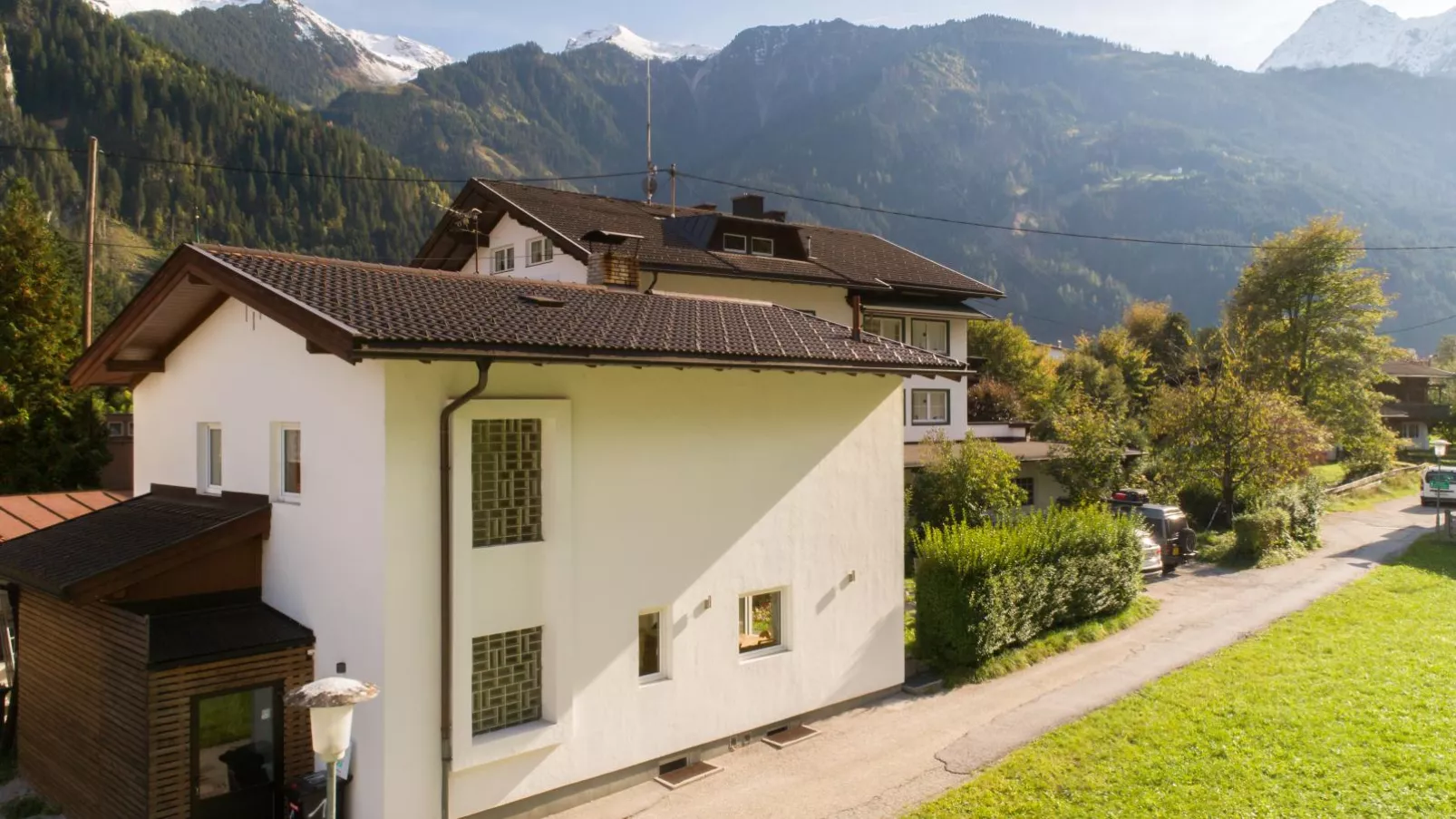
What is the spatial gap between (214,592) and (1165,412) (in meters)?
29.9

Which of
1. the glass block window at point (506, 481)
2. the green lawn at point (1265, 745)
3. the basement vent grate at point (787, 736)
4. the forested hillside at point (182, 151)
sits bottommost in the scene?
the basement vent grate at point (787, 736)

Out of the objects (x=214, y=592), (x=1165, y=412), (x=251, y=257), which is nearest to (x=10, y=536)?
(x=214, y=592)

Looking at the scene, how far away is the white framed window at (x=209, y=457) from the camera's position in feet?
41.8

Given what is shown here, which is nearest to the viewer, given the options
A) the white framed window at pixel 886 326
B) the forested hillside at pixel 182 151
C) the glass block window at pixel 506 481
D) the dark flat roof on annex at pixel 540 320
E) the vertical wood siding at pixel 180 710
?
the vertical wood siding at pixel 180 710

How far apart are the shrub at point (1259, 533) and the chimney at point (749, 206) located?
18781mm

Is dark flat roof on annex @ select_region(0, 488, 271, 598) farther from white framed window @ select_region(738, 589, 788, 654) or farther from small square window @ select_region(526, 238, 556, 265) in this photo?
small square window @ select_region(526, 238, 556, 265)

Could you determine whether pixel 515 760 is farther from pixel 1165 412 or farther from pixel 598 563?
pixel 1165 412

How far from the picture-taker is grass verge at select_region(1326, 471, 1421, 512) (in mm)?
38000

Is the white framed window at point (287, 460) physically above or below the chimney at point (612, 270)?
below

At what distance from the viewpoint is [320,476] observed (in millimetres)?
10234

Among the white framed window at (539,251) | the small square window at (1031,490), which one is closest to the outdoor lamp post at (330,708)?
the white framed window at (539,251)

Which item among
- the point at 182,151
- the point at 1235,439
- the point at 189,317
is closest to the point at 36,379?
the point at 189,317

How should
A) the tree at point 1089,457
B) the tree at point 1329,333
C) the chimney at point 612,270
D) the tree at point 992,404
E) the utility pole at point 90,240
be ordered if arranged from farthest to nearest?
the tree at point 1329,333, the tree at point 992,404, the tree at point 1089,457, the utility pole at point 90,240, the chimney at point 612,270

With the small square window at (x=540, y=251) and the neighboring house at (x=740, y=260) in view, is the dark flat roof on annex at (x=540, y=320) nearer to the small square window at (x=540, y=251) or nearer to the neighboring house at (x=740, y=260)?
the neighboring house at (x=740, y=260)
